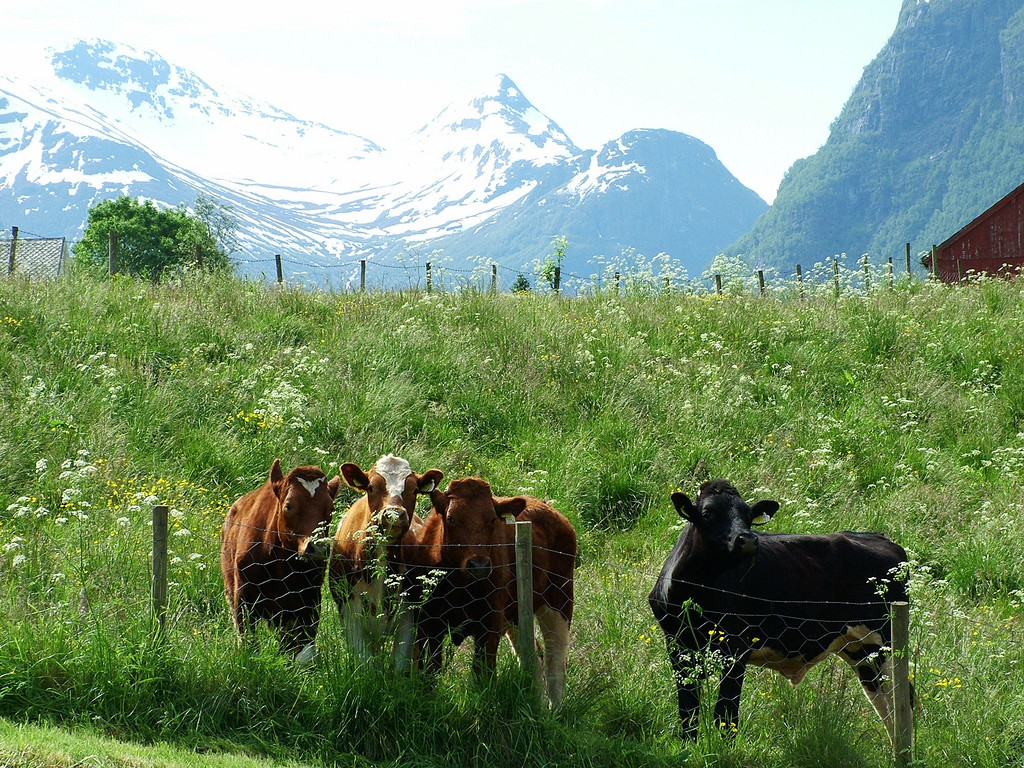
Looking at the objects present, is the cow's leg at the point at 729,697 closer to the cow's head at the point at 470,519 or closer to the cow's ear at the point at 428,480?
the cow's head at the point at 470,519

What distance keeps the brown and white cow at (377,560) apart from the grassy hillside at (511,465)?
0.85ft

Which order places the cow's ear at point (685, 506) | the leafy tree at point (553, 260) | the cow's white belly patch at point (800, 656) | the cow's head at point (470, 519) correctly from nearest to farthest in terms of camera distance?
1. the cow's head at point (470, 519)
2. the cow's ear at point (685, 506)
3. the cow's white belly patch at point (800, 656)
4. the leafy tree at point (553, 260)

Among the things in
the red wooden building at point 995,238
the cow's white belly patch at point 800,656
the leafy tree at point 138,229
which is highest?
the leafy tree at point 138,229

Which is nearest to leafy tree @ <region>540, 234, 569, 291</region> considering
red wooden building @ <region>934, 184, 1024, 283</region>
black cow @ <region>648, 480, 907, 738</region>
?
red wooden building @ <region>934, 184, 1024, 283</region>

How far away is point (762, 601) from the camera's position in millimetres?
6305

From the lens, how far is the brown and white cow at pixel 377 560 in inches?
233

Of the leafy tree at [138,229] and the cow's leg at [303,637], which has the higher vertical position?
the leafy tree at [138,229]

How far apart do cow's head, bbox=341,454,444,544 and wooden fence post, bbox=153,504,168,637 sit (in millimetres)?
1213

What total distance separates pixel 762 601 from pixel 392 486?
2.59 metres

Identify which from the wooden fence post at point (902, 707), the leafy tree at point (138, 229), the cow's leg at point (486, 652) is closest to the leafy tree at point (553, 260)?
the cow's leg at point (486, 652)

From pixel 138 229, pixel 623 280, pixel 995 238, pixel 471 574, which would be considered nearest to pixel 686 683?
pixel 471 574

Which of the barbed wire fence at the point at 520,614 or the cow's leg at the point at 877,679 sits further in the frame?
the cow's leg at the point at 877,679

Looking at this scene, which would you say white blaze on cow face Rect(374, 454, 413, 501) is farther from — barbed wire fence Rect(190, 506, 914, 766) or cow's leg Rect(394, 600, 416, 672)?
cow's leg Rect(394, 600, 416, 672)

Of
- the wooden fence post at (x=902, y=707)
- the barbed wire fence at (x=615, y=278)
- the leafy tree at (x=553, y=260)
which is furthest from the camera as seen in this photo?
the leafy tree at (x=553, y=260)
